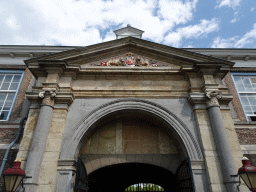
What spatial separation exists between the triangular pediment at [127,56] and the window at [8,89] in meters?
2.50

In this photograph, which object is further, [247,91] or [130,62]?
[247,91]

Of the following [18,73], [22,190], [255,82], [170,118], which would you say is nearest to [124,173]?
[170,118]

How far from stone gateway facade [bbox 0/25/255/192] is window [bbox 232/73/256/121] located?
20.7 inches

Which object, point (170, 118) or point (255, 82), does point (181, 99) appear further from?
point (255, 82)

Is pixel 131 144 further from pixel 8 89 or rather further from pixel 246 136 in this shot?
pixel 8 89

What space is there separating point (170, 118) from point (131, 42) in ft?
11.0

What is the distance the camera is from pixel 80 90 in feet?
20.6

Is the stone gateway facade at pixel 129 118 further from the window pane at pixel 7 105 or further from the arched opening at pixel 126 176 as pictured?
the window pane at pixel 7 105

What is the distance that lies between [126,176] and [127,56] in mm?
6547

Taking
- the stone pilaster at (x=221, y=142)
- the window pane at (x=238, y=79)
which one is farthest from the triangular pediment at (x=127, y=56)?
the window pane at (x=238, y=79)

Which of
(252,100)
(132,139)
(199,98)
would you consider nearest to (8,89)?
(132,139)

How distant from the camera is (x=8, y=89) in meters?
8.21

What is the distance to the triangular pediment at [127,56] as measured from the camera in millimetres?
6531

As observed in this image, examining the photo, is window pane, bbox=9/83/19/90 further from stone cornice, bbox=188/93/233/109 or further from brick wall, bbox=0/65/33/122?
stone cornice, bbox=188/93/233/109
